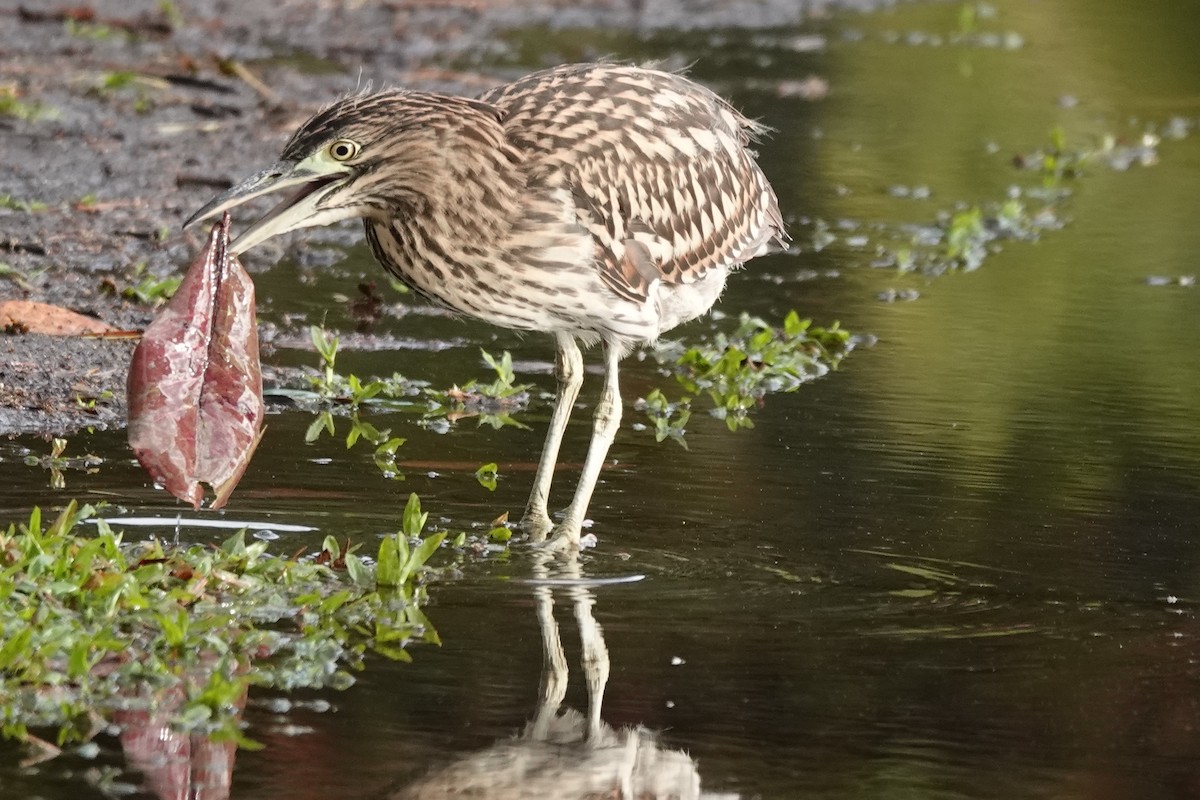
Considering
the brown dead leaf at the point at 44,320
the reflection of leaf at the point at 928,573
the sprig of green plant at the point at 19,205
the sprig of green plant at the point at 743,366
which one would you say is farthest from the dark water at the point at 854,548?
the sprig of green plant at the point at 19,205

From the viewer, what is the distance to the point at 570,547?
614cm

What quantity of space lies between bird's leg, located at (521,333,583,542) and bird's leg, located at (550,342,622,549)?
0.08 m

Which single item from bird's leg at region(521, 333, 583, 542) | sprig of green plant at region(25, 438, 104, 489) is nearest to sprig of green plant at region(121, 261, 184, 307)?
sprig of green plant at region(25, 438, 104, 489)

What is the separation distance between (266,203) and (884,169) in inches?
156

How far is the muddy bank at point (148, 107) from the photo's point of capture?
7.93 m

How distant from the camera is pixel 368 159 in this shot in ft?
19.4

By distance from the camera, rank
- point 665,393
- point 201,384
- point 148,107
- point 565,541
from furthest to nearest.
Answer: point 148,107, point 665,393, point 565,541, point 201,384

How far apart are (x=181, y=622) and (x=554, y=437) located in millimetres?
1966

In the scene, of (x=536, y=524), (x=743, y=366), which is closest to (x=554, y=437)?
(x=536, y=524)

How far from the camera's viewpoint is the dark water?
4602 millimetres

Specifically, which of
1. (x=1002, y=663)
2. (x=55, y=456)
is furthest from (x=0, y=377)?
(x=1002, y=663)

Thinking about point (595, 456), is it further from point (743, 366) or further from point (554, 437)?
point (743, 366)

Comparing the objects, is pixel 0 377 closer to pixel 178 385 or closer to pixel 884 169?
pixel 178 385

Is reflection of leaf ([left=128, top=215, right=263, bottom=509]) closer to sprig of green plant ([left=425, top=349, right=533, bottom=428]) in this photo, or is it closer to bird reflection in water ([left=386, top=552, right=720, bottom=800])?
bird reflection in water ([left=386, top=552, right=720, bottom=800])
